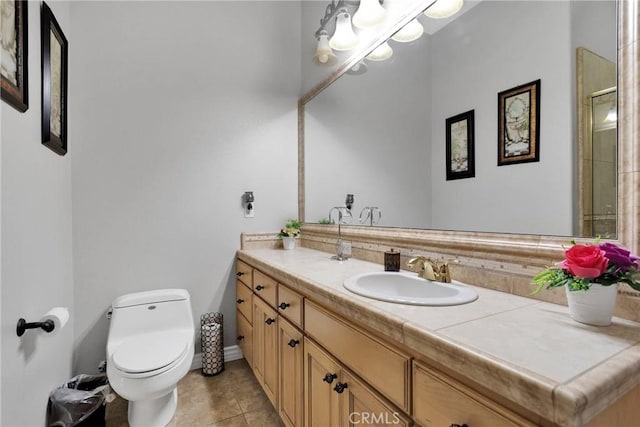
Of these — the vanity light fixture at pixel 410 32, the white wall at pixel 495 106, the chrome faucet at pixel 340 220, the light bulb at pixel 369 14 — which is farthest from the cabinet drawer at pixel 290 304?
the light bulb at pixel 369 14

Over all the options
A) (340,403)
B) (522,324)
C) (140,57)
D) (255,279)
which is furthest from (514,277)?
(140,57)

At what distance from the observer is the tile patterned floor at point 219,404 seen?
1704 millimetres

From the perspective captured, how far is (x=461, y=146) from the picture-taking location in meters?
1.35

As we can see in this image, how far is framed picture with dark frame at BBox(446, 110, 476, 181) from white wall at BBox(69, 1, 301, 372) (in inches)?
57.8

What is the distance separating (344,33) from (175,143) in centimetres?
139

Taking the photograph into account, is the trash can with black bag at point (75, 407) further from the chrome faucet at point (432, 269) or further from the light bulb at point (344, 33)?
the light bulb at point (344, 33)

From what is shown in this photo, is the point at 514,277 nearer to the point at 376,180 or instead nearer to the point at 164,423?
the point at 376,180

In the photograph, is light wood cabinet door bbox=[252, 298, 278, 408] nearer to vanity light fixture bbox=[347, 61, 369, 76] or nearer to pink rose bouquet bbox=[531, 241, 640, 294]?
pink rose bouquet bbox=[531, 241, 640, 294]

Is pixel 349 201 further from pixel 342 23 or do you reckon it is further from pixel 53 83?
pixel 53 83

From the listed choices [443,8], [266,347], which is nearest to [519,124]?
[443,8]

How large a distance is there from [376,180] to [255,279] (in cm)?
97

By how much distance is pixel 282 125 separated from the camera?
2.58m

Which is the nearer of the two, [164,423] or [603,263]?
[603,263]

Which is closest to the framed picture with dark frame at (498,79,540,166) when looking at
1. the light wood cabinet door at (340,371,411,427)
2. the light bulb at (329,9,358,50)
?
the light wood cabinet door at (340,371,411,427)
